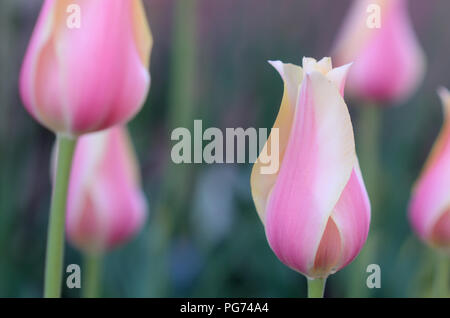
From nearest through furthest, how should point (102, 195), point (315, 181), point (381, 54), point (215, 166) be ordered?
point (315, 181) < point (102, 195) < point (381, 54) < point (215, 166)

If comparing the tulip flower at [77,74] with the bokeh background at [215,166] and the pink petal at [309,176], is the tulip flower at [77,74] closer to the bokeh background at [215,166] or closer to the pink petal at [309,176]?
the pink petal at [309,176]

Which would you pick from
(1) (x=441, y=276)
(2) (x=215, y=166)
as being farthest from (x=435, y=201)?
(2) (x=215, y=166)

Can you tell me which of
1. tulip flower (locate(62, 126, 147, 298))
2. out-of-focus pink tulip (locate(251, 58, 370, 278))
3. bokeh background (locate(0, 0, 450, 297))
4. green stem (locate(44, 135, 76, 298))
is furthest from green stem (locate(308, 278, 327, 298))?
bokeh background (locate(0, 0, 450, 297))

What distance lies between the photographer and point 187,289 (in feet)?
3.59

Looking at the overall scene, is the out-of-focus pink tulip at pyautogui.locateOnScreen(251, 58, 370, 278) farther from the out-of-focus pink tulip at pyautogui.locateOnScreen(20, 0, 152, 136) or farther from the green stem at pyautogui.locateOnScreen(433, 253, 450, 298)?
the green stem at pyautogui.locateOnScreen(433, 253, 450, 298)

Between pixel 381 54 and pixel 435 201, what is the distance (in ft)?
1.19

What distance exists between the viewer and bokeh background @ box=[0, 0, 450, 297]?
40.1 inches

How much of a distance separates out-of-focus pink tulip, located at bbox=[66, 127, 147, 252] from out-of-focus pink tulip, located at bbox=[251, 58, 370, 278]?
28cm

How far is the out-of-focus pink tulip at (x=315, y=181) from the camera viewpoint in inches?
16.0

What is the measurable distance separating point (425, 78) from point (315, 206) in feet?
3.73

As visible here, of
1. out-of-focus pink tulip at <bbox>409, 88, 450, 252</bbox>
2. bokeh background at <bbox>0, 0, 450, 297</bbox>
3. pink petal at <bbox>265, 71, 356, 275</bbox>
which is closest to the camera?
pink petal at <bbox>265, 71, 356, 275</bbox>

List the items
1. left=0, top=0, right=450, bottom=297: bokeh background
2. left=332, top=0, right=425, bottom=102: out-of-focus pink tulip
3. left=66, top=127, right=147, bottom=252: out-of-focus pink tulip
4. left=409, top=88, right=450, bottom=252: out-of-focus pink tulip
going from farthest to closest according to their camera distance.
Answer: left=0, top=0, right=450, bottom=297: bokeh background → left=332, top=0, right=425, bottom=102: out-of-focus pink tulip → left=66, top=127, right=147, bottom=252: out-of-focus pink tulip → left=409, top=88, right=450, bottom=252: out-of-focus pink tulip

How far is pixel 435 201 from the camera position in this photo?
0.59 meters

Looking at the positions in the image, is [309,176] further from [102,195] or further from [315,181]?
[102,195]
